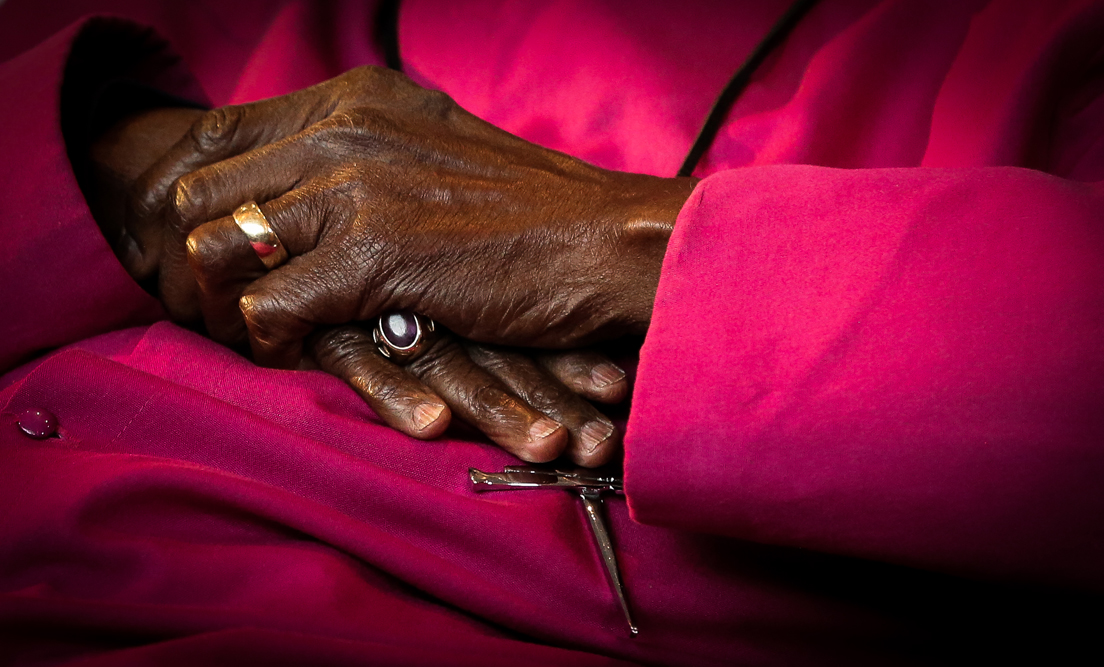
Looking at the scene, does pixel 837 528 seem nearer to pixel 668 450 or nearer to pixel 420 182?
pixel 668 450

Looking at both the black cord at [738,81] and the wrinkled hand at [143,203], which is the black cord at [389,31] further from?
the black cord at [738,81]

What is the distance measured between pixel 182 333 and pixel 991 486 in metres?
0.71

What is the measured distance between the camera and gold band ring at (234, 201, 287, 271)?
72 cm

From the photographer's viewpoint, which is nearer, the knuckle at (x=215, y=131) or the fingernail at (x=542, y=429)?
the fingernail at (x=542, y=429)

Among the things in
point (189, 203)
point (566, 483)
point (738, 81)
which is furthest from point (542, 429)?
point (738, 81)

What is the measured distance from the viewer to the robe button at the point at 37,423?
0.63 meters

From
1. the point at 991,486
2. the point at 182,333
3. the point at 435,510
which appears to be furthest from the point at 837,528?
the point at 182,333

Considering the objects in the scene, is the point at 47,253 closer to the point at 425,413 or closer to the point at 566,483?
the point at 425,413

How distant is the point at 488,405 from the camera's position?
Result: 0.72 metres

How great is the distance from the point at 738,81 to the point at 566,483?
0.53 m

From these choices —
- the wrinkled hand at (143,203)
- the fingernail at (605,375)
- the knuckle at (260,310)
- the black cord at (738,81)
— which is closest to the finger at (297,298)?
the knuckle at (260,310)

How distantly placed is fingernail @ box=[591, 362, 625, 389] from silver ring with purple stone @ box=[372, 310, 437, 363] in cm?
17

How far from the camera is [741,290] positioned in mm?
567

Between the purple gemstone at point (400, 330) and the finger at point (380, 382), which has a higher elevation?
the purple gemstone at point (400, 330)
